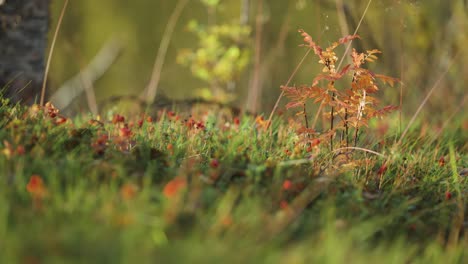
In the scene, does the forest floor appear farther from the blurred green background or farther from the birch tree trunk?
the blurred green background

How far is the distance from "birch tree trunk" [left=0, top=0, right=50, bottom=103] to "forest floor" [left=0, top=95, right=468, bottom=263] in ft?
3.42

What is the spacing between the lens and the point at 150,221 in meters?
2.06

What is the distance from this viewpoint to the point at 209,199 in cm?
243

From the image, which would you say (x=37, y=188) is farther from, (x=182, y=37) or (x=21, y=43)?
(x=182, y=37)

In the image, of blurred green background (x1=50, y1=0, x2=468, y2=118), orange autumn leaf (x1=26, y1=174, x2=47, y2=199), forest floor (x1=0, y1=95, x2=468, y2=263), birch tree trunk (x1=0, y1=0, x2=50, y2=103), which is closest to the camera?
forest floor (x1=0, y1=95, x2=468, y2=263)

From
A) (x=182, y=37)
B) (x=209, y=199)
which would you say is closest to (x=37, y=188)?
(x=209, y=199)

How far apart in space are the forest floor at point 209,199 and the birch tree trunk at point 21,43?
1.04m

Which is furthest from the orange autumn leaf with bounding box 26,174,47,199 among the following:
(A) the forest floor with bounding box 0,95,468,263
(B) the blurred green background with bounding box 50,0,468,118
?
(B) the blurred green background with bounding box 50,0,468,118

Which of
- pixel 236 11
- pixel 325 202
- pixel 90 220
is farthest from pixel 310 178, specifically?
pixel 236 11

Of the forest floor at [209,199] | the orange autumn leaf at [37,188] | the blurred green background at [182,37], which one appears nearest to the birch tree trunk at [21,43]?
the forest floor at [209,199]

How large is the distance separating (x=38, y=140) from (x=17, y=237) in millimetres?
1085

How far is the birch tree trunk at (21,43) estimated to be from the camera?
4.46m

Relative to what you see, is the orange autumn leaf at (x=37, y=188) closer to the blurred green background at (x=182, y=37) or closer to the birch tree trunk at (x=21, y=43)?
the birch tree trunk at (x=21, y=43)

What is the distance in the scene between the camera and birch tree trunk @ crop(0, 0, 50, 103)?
176 inches
